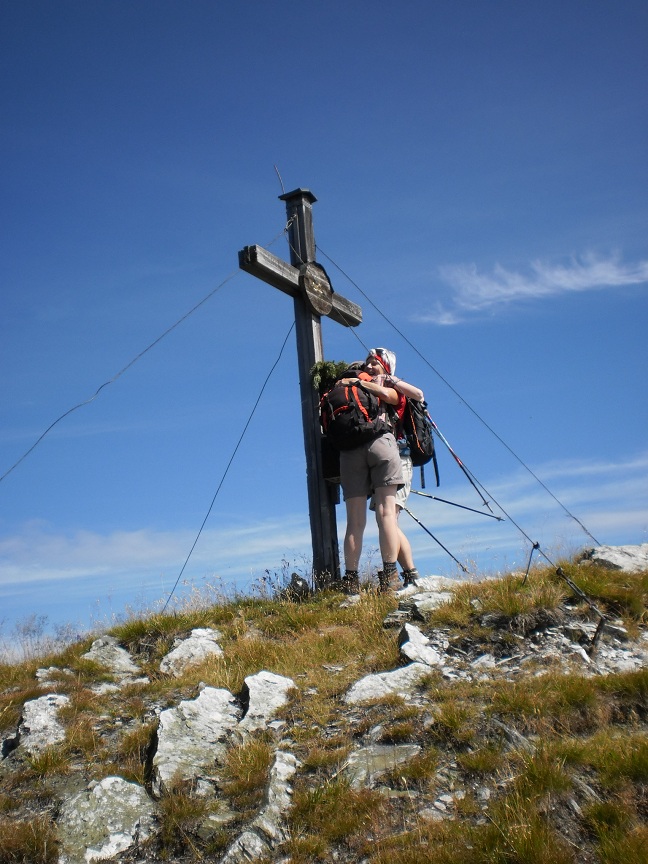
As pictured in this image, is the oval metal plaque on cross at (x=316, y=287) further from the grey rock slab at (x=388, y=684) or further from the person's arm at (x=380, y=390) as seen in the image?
the grey rock slab at (x=388, y=684)

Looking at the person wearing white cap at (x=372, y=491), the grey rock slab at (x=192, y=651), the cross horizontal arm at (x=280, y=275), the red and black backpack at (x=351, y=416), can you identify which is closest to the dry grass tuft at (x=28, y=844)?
the grey rock slab at (x=192, y=651)

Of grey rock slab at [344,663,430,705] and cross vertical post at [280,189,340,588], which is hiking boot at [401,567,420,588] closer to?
cross vertical post at [280,189,340,588]

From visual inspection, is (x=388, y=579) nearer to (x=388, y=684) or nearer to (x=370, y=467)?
(x=370, y=467)

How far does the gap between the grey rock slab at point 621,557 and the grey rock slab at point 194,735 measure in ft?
12.8

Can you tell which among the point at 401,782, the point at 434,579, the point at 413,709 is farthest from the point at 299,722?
the point at 434,579

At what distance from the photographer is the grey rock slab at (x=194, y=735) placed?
486cm

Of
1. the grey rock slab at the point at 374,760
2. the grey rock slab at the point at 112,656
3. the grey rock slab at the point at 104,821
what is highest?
the grey rock slab at the point at 112,656

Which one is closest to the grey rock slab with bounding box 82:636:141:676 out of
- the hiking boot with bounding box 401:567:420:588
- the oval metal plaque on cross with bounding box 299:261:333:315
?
the hiking boot with bounding box 401:567:420:588

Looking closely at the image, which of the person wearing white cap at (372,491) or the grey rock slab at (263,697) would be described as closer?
the grey rock slab at (263,697)

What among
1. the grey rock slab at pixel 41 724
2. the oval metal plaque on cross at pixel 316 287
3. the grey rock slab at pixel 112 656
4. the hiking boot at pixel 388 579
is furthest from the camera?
the oval metal plaque on cross at pixel 316 287

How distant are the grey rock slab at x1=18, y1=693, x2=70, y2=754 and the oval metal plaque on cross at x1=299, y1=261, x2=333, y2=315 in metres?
5.58

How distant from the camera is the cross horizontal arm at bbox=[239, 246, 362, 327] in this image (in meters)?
8.88

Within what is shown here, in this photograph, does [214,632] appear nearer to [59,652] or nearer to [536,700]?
[59,652]

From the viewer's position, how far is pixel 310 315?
9.85 metres
